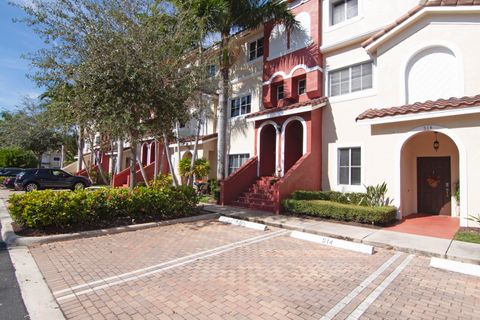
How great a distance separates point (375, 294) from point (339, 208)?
225 inches

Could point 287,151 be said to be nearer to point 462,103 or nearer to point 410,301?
point 462,103

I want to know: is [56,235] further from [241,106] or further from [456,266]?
[241,106]

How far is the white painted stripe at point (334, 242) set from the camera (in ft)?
24.4

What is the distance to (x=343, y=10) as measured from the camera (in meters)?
13.9

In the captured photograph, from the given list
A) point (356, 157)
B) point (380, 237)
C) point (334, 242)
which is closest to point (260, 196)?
point (356, 157)

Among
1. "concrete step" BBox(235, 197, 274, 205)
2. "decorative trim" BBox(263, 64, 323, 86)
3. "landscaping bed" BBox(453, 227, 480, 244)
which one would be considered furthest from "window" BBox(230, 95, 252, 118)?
"landscaping bed" BBox(453, 227, 480, 244)

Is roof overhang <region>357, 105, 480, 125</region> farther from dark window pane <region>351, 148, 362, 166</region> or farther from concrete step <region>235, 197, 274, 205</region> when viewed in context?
concrete step <region>235, 197, 274, 205</region>

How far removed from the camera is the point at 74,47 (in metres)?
9.48

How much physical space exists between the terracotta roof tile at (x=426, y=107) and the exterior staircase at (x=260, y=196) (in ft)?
16.7

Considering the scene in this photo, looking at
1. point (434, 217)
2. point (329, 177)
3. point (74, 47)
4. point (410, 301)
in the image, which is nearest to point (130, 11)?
point (74, 47)

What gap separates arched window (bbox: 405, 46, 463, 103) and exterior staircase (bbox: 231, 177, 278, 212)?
22.1 feet

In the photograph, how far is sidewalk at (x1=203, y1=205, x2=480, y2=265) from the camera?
6.96 meters

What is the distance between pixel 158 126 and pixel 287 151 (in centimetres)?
713

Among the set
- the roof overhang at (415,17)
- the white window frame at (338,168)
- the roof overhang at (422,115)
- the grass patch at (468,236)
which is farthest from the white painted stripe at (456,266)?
the roof overhang at (415,17)
